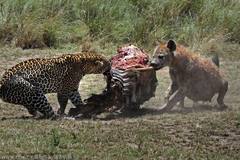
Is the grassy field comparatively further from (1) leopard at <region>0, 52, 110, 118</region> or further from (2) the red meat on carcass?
(2) the red meat on carcass

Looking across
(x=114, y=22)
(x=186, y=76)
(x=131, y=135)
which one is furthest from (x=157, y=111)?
(x=114, y=22)

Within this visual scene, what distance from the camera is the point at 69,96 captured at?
34.7 ft

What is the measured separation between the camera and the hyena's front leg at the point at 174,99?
10.8 m

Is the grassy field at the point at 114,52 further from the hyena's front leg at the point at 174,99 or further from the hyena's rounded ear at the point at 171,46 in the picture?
the hyena's rounded ear at the point at 171,46

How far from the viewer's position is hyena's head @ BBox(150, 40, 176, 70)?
35.5 feet

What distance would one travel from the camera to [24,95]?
10078mm

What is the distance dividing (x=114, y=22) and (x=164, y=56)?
248 inches

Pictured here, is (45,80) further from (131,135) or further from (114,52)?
(114,52)

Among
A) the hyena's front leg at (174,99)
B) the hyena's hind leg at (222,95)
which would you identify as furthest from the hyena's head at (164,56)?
the hyena's hind leg at (222,95)

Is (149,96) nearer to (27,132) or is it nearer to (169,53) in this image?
(169,53)

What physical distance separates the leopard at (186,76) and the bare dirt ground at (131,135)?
0.62ft

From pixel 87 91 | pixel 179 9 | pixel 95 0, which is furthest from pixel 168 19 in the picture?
pixel 87 91

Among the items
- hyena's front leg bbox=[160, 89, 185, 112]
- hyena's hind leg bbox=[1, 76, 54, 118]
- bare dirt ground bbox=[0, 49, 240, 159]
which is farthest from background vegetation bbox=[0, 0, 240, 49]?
hyena's hind leg bbox=[1, 76, 54, 118]

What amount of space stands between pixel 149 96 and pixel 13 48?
5.90 m
